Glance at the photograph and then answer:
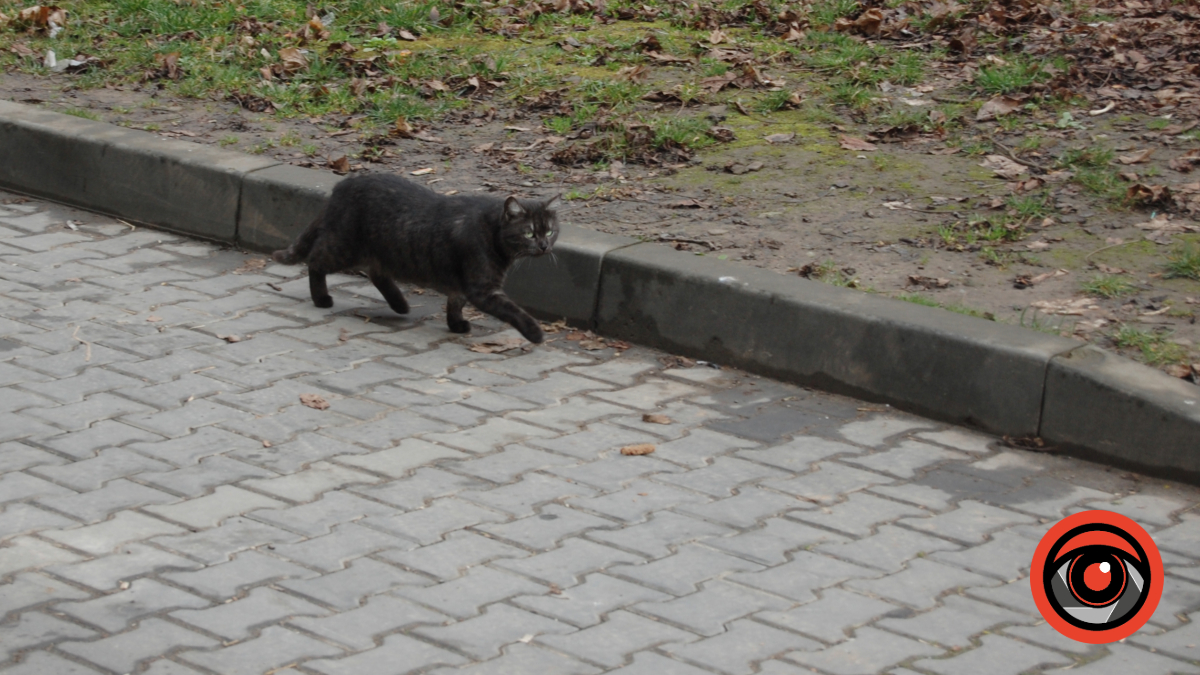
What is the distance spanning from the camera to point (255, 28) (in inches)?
378

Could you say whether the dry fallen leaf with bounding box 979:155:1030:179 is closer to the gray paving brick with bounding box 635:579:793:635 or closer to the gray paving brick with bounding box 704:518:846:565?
the gray paving brick with bounding box 704:518:846:565

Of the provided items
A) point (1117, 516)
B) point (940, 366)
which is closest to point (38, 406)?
point (940, 366)

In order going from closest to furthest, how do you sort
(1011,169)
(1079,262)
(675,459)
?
1. (675,459)
2. (1079,262)
3. (1011,169)

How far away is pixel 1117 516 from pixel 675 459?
1543 mm

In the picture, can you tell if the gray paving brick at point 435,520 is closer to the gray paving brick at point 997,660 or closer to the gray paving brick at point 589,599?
the gray paving brick at point 589,599

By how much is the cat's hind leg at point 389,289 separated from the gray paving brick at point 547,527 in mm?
2253

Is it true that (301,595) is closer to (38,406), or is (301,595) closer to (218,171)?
(38,406)

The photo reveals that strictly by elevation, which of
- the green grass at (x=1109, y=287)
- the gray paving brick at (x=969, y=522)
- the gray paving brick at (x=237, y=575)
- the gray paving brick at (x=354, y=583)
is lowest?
the gray paving brick at (x=237, y=575)

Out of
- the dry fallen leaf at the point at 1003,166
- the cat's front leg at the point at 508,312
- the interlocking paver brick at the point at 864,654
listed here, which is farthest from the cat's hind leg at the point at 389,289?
the interlocking paver brick at the point at 864,654

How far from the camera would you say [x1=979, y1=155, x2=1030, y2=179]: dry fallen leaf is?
6.98m

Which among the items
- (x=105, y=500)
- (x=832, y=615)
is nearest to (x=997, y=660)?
(x=832, y=615)

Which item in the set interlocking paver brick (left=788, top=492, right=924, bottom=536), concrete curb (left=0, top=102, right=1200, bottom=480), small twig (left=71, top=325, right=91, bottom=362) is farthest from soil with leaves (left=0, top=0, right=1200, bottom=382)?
small twig (left=71, top=325, right=91, bottom=362)

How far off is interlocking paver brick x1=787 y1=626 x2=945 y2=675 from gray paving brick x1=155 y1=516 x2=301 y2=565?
1659 mm

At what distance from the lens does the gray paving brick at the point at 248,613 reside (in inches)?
140
